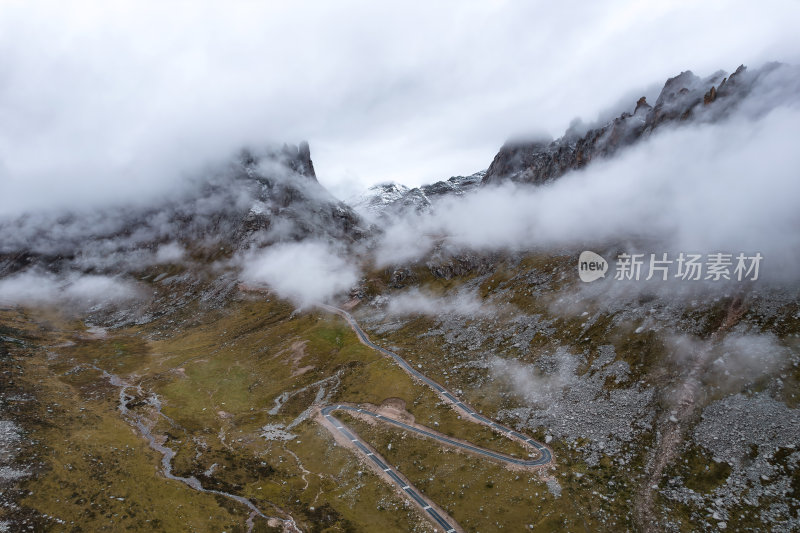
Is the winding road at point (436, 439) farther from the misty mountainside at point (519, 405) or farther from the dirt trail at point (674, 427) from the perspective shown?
the dirt trail at point (674, 427)

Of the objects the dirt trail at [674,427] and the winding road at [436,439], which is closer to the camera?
the dirt trail at [674,427]

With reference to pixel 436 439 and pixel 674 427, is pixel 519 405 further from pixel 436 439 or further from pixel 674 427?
pixel 674 427

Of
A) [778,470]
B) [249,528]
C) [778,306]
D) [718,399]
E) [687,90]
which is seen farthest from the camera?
[687,90]

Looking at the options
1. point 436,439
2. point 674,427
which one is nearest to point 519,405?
point 436,439

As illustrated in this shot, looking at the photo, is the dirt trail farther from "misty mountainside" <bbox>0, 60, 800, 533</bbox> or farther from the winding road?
the winding road

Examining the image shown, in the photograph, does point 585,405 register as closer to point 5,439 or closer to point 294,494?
point 294,494

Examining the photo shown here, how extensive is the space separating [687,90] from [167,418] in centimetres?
24061

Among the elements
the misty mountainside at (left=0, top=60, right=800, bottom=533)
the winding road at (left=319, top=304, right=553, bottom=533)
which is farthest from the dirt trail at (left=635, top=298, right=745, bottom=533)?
the winding road at (left=319, top=304, right=553, bottom=533)

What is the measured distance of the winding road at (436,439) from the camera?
233 feet

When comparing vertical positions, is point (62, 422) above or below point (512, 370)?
above

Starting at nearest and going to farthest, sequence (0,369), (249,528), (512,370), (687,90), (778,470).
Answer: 1. (778,470)
2. (249,528)
3. (512,370)
4. (0,369)
5. (687,90)

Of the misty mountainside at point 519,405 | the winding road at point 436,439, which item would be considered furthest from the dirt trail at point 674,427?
the winding road at point 436,439

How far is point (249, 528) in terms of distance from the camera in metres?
67.4

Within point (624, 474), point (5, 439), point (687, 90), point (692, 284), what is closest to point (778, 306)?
point (692, 284)
